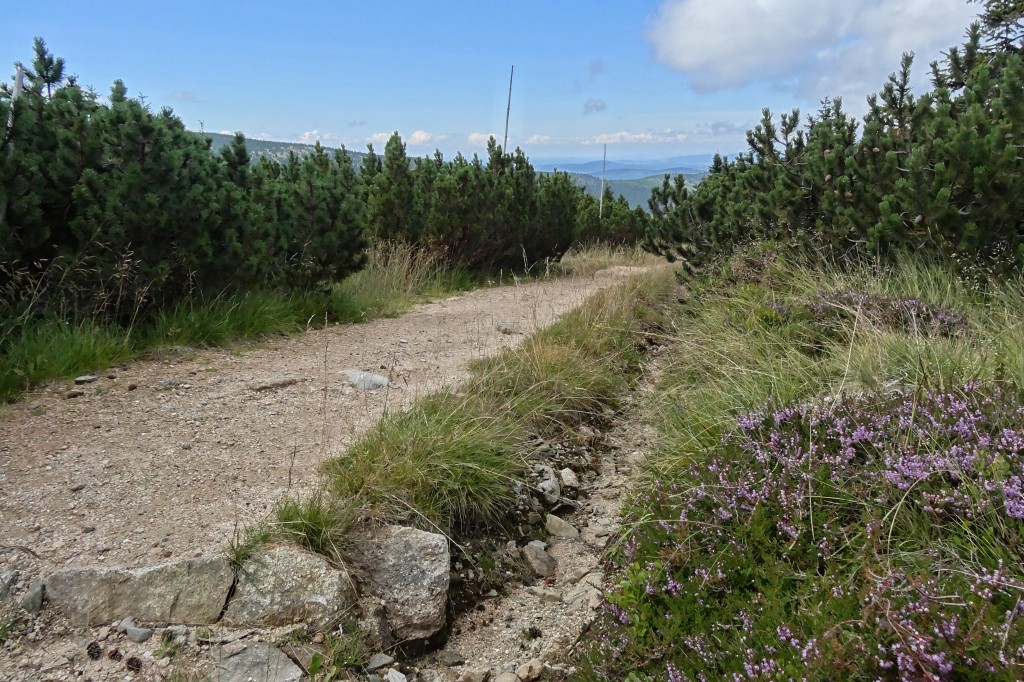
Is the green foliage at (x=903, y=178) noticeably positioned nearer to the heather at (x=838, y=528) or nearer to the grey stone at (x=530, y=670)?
the heather at (x=838, y=528)

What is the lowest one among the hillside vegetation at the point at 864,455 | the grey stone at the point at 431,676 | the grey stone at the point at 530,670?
the grey stone at the point at 431,676

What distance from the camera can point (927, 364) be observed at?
354cm

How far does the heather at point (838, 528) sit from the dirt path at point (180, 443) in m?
1.71

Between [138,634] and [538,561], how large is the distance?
5.64 ft

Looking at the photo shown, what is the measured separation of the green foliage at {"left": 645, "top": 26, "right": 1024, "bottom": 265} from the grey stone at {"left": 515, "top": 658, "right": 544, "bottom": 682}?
15.0ft

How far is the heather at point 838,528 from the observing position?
1958 millimetres

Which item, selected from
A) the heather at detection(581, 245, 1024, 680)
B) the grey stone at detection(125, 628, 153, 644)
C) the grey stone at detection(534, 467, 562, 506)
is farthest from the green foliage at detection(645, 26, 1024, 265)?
the grey stone at detection(125, 628, 153, 644)

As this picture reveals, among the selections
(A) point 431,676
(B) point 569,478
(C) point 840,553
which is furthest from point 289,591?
(C) point 840,553

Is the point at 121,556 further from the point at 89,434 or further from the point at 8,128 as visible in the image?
the point at 8,128

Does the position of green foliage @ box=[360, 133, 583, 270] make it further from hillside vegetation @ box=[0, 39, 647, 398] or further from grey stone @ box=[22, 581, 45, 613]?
grey stone @ box=[22, 581, 45, 613]

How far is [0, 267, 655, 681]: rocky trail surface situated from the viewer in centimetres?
286

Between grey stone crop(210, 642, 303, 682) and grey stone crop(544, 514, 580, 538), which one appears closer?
grey stone crop(210, 642, 303, 682)

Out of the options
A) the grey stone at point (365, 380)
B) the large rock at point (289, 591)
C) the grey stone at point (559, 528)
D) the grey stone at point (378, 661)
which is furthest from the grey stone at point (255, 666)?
the grey stone at point (365, 380)

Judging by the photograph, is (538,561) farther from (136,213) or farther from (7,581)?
(136,213)
